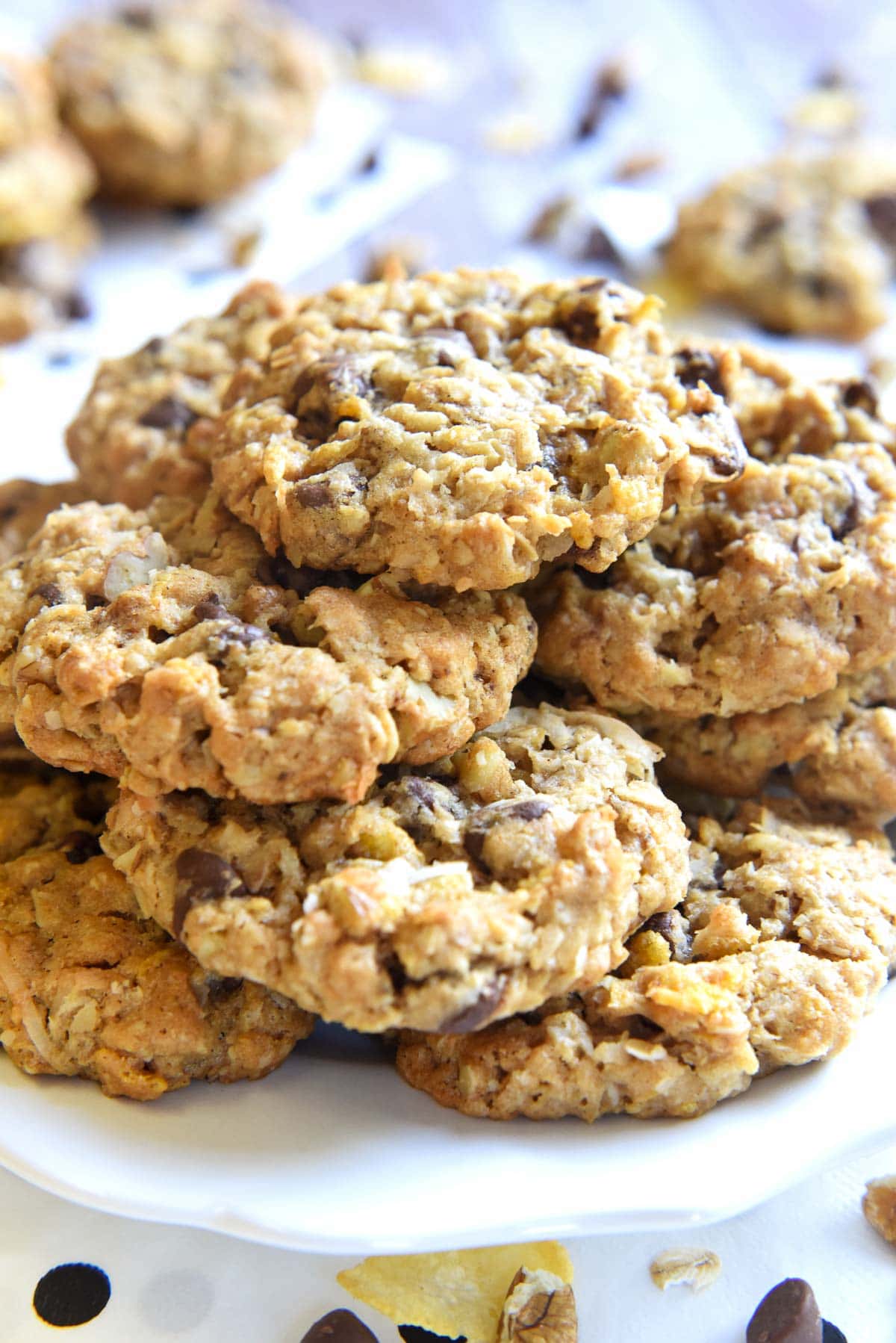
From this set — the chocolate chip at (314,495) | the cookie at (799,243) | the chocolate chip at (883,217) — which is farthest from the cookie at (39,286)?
the chocolate chip at (883,217)

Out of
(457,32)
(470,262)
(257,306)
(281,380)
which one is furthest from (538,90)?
(281,380)

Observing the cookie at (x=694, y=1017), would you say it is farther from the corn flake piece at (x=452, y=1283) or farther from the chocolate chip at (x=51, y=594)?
the chocolate chip at (x=51, y=594)

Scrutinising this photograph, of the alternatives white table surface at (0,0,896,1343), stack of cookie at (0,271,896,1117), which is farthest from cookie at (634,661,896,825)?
white table surface at (0,0,896,1343)

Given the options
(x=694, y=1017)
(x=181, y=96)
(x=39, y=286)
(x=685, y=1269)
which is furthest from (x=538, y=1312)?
(x=181, y=96)

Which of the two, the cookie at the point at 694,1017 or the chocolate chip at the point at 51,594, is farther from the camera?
the chocolate chip at the point at 51,594

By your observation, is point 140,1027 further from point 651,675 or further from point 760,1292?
point 760,1292

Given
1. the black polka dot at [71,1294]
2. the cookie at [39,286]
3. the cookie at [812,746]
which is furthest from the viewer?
the cookie at [39,286]

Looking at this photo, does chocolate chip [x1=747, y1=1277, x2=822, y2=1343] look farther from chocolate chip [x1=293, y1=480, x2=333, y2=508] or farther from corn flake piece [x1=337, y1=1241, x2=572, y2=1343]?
chocolate chip [x1=293, y1=480, x2=333, y2=508]
